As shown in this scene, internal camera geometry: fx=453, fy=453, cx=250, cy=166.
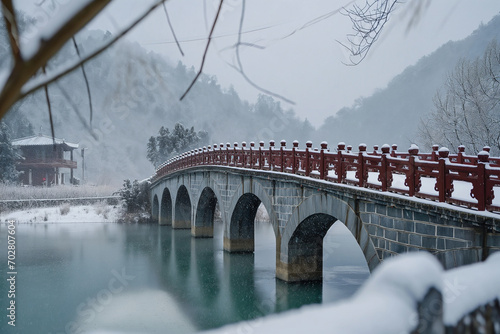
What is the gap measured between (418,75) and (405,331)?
6601 centimetres

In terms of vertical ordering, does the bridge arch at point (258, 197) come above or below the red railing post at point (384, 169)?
below

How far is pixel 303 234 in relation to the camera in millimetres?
12141

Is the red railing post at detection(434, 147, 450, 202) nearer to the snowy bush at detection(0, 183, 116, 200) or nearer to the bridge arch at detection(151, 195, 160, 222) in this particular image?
the bridge arch at detection(151, 195, 160, 222)

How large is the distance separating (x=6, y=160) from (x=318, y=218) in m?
29.8

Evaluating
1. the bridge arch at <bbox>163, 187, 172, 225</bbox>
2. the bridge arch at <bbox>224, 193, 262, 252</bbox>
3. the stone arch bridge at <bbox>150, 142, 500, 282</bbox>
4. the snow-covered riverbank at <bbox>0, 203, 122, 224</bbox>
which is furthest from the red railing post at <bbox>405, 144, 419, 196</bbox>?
the snow-covered riverbank at <bbox>0, 203, 122, 224</bbox>

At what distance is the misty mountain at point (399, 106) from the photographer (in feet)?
187

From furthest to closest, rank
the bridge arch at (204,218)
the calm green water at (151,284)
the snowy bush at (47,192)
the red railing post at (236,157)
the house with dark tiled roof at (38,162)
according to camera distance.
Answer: the house with dark tiled roof at (38,162) < the snowy bush at (47,192) < the bridge arch at (204,218) < the red railing post at (236,157) < the calm green water at (151,284)

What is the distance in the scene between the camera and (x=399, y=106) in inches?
2495

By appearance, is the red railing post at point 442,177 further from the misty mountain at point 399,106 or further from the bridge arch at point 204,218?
the misty mountain at point 399,106

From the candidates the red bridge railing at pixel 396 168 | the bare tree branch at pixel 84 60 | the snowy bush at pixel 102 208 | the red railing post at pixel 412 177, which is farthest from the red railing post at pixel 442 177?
the snowy bush at pixel 102 208

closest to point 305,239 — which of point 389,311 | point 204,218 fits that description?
point 204,218

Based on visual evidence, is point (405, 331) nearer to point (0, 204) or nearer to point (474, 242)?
point (474, 242)

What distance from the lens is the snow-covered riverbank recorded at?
28.1 meters

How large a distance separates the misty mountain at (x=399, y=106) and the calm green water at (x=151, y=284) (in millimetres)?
39793
